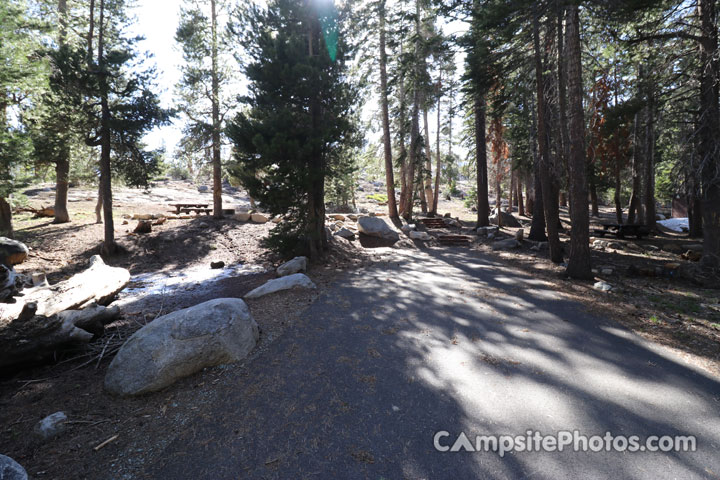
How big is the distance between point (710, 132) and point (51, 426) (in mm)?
14359

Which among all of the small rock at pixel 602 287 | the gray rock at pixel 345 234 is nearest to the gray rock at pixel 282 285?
the gray rock at pixel 345 234

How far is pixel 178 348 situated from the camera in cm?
402

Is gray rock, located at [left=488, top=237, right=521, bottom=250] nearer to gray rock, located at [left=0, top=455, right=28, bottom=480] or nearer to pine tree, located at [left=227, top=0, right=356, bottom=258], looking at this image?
pine tree, located at [left=227, top=0, right=356, bottom=258]

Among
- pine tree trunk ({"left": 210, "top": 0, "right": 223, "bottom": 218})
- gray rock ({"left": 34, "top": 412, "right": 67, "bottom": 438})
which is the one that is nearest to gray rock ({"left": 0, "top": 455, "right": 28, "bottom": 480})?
gray rock ({"left": 34, "top": 412, "right": 67, "bottom": 438})

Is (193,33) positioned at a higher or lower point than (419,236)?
higher

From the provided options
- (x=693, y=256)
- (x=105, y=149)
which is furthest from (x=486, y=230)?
(x=105, y=149)

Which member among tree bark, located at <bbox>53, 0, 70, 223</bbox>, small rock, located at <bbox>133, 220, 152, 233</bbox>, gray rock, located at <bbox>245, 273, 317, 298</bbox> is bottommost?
gray rock, located at <bbox>245, 273, 317, 298</bbox>

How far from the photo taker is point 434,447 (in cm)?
283

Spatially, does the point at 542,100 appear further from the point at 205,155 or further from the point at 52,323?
the point at 205,155

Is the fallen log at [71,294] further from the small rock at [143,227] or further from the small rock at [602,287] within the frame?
the small rock at [602,287]

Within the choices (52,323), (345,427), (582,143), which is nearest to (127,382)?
(52,323)

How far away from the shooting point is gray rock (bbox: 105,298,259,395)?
3.80 metres

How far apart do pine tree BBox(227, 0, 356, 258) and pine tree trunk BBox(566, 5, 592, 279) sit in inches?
246

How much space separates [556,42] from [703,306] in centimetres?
875
